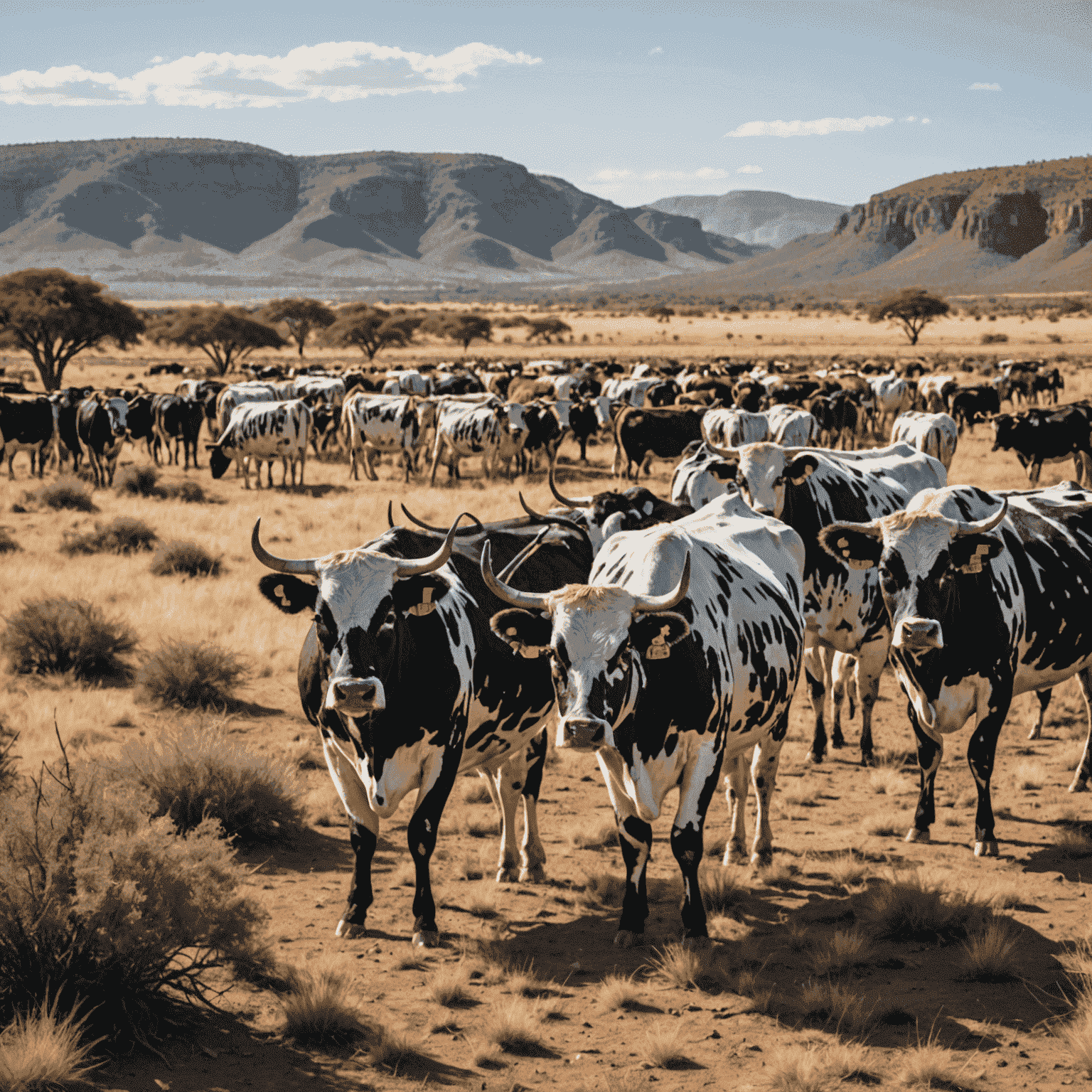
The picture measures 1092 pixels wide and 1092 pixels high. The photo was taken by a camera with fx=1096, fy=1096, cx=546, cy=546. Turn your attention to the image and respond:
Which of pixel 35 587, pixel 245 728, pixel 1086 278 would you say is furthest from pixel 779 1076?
pixel 1086 278

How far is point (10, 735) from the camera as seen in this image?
920cm

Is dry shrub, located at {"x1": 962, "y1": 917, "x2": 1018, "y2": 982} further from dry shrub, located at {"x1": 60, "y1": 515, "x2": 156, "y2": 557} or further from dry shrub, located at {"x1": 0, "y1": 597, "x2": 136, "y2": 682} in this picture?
dry shrub, located at {"x1": 60, "y1": 515, "x2": 156, "y2": 557}

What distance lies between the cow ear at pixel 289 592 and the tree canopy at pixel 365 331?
72.3 meters

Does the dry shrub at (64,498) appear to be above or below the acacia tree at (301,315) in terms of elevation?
below

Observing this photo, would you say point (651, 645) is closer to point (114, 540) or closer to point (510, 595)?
point (510, 595)

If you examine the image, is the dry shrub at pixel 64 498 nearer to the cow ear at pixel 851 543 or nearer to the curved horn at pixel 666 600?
the cow ear at pixel 851 543

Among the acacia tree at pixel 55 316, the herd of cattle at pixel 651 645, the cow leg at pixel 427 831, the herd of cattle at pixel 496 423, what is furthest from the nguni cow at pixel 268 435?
the acacia tree at pixel 55 316

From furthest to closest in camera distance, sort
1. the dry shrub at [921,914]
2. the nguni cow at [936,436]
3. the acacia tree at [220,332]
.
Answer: the acacia tree at [220,332] → the nguni cow at [936,436] → the dry shrub at [921,914]

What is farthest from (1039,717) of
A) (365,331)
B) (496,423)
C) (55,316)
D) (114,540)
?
(365,331)

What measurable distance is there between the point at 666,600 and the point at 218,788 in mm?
3856

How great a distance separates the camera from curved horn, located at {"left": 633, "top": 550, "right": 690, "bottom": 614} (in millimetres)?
5129

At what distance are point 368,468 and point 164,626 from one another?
15.1 metres

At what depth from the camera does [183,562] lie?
53.2 feet

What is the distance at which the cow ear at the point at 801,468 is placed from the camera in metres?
9.66
